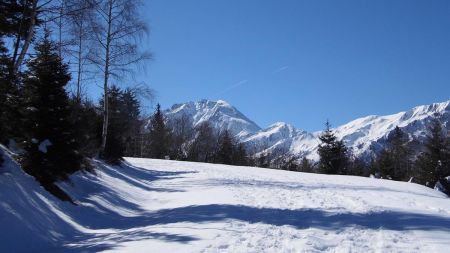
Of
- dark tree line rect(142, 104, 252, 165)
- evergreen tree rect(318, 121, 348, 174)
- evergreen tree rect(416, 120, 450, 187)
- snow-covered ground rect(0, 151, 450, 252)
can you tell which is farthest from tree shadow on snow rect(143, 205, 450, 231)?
dark tree line rect(142, 104, 252, 165)

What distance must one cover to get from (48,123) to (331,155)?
118 ft

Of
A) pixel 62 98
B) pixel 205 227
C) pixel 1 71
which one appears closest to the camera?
pixel 205 227

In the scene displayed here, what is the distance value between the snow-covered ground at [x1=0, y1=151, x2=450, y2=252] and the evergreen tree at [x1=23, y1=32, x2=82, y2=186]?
0.69 metres

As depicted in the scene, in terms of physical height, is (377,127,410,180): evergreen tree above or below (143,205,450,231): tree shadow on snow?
above

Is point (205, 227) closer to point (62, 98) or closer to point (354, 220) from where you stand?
point (354, 220)

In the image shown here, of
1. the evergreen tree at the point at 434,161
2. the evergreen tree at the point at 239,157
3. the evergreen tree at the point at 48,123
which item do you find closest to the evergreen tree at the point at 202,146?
the evergreen tree at the point at 239,157

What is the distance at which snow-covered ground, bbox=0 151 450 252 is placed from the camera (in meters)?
7.54

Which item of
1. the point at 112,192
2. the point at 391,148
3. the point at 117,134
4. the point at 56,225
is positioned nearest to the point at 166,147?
the point at 391,148

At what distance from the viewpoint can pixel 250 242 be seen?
757cm

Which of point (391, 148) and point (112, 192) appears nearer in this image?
point (112, 192)

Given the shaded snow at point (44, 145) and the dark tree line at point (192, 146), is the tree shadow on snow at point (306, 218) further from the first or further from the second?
the dark tree line at point (192, 146)

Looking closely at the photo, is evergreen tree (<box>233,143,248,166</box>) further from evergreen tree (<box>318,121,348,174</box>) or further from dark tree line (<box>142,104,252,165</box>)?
evergreen tree (<box>318,121,348,174</box>)

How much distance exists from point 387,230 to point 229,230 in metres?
3.07

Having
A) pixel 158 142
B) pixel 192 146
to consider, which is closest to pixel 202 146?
pixel 192 146
